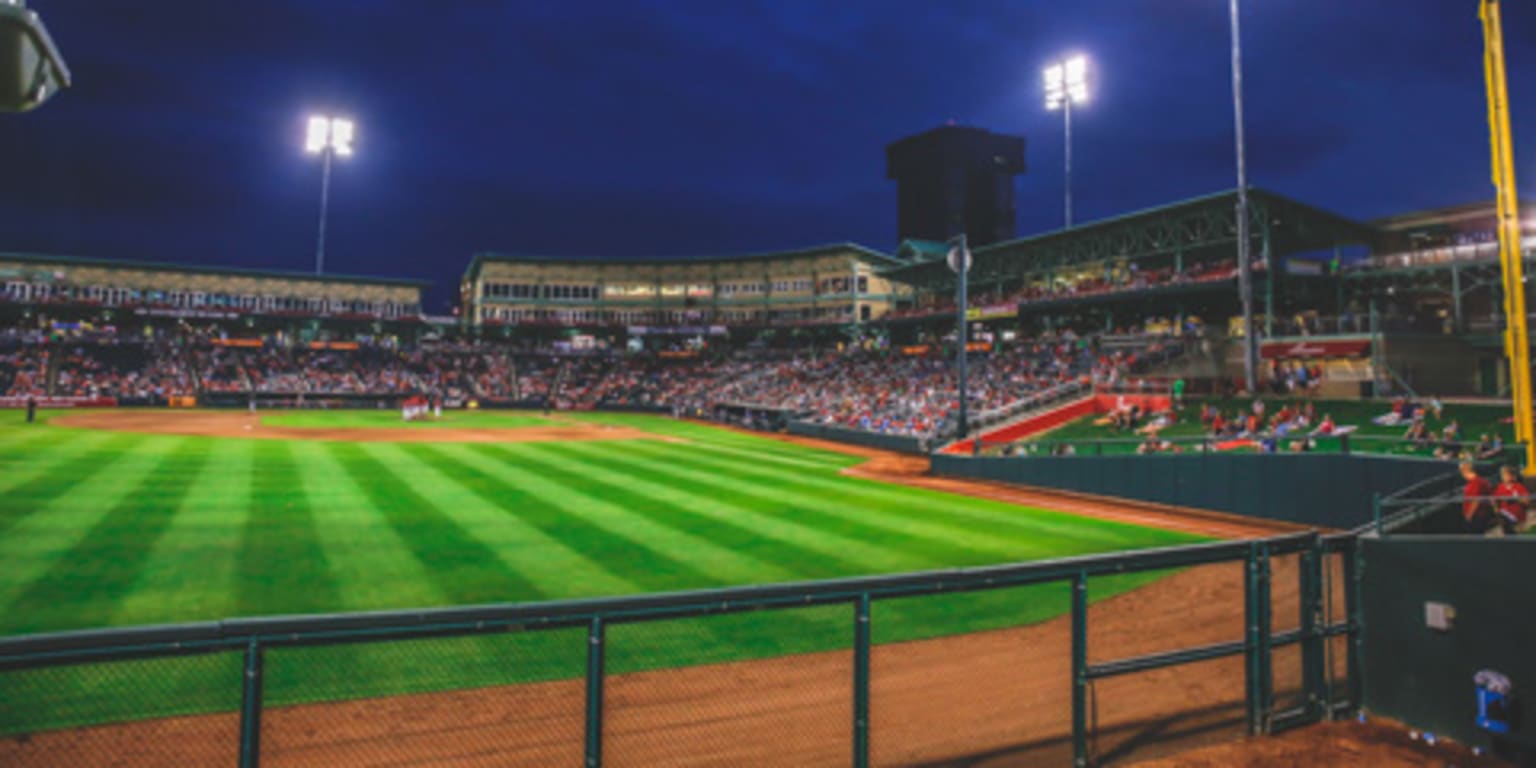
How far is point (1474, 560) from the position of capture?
17.8ft

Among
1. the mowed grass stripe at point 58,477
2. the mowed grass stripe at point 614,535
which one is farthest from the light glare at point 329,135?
the mowed grass stripe at point 614,535

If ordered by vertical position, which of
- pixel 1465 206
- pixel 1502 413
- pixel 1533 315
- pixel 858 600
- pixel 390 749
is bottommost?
pixel 390 749

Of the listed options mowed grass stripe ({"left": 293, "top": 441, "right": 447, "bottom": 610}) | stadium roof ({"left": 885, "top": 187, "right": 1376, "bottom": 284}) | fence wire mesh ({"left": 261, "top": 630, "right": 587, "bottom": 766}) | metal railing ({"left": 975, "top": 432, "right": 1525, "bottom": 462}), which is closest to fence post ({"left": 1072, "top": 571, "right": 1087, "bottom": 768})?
fence wire mesh ({"left": 261, "top": 630, "right": 587, "bottom": 766})

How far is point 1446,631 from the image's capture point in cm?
559

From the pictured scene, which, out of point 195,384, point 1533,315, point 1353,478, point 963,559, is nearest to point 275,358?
point 195,384

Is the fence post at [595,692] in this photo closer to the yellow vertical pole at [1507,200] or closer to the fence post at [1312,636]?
the fence post at [1312,636]

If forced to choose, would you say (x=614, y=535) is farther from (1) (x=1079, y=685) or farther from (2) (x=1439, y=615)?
(2) (x=1439, y=615)

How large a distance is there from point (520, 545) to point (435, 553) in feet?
4.54

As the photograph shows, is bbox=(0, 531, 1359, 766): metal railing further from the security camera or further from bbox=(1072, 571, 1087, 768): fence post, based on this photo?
the security camera

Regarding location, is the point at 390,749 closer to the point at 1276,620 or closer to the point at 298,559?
the point at 298,559

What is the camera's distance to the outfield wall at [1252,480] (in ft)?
48.4

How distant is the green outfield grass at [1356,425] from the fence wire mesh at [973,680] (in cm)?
982

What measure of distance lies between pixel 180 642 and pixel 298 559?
10.0m

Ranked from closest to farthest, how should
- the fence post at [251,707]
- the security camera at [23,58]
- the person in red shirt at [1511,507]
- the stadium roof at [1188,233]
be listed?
the security camera at [23,58]
the fence post at [251,707]
the person in red shirt at [1511,507]
the stadium roof at [1188,233]
